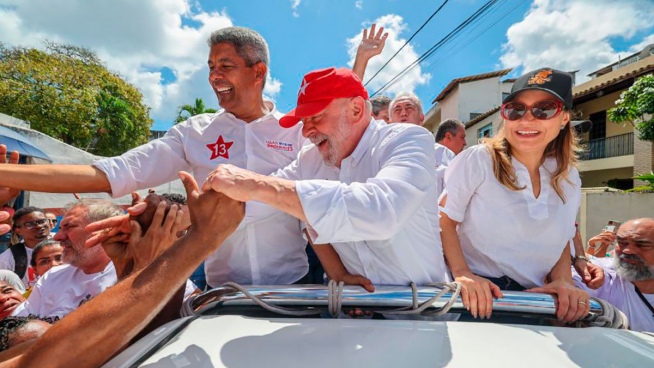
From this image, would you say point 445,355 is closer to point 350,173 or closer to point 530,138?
point 350,173

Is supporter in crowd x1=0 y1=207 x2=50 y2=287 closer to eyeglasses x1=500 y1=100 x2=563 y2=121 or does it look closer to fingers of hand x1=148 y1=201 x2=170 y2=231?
fingers of hand x1=148 y1=201 x2=170 y2=231

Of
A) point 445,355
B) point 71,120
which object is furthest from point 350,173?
point 71,120

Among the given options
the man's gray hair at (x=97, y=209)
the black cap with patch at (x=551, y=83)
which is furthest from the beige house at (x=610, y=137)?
the man's gray hair at (x=97, y=209)

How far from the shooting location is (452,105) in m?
25.8

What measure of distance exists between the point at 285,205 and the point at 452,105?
87.1ft

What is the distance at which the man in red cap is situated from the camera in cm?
117

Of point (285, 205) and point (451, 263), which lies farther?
point (451, 263)

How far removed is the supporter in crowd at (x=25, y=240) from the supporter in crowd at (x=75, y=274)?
1.97 meters

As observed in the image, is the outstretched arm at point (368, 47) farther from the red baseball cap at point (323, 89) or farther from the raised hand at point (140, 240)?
the raised hand at point (140, 240)

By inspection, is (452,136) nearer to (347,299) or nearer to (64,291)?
(347,299)

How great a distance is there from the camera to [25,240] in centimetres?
465

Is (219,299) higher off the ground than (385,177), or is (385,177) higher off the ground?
(385,177)

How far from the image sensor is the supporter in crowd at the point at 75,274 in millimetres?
2459

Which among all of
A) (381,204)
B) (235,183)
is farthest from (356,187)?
(235,183)
